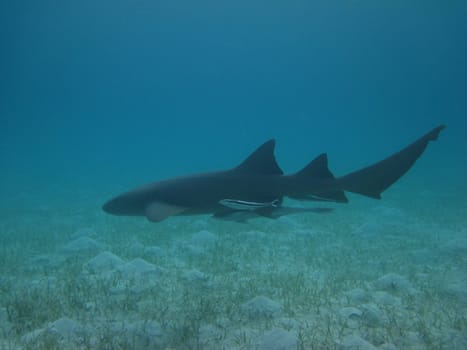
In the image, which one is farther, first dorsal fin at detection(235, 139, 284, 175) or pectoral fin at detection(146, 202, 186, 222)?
first dorsal fin at detection(235, 139, 284, 175)

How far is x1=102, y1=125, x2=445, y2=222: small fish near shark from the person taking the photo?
5.70 metres

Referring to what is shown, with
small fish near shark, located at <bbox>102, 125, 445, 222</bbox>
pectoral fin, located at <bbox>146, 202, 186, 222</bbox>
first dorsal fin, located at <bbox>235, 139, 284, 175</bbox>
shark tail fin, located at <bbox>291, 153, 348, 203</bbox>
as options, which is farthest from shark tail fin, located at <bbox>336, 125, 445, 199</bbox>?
pectoral fin, located at <bbox>146, 202, 186, 222</bbox>

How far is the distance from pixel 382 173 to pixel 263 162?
199cm

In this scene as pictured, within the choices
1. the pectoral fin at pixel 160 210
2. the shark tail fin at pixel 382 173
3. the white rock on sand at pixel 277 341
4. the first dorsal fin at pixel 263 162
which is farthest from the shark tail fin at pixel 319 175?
the white rock on sand at pixel 277 341

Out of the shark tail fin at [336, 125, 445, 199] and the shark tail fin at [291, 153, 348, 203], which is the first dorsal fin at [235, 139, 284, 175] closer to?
the shark tail fin at [291, 153, 348, 203]

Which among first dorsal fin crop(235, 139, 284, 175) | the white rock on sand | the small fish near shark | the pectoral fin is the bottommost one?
the white rock on sand

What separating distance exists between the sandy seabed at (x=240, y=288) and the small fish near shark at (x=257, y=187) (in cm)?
185

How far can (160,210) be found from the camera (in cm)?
547

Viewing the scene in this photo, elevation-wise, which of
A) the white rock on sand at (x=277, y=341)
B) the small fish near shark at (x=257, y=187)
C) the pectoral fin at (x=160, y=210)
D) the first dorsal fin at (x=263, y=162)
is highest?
the first dorsal fin at (x=263, y=162)

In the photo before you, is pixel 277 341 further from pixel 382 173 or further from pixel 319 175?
pixel 382 173

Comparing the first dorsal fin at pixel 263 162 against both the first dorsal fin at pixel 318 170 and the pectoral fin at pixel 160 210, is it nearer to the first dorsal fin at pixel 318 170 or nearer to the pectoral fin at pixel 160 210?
the first dorsal fin at pixel 318 170

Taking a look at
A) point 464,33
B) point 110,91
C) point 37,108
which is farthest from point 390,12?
point 110,91

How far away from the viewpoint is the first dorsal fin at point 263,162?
20.2 feet

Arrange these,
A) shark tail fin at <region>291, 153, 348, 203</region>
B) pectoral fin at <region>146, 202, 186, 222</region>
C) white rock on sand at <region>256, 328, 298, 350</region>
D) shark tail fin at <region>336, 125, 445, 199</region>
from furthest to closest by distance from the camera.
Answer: shark tail fin at <region>291, 153, 348, 203</region> < shark tail fin at <region>336, 125, 445, 199</region> < pectoral fin at <region>146, 202, 186, 222</region> < white rock on sand at <region>256, 328, 298, 350</region>
